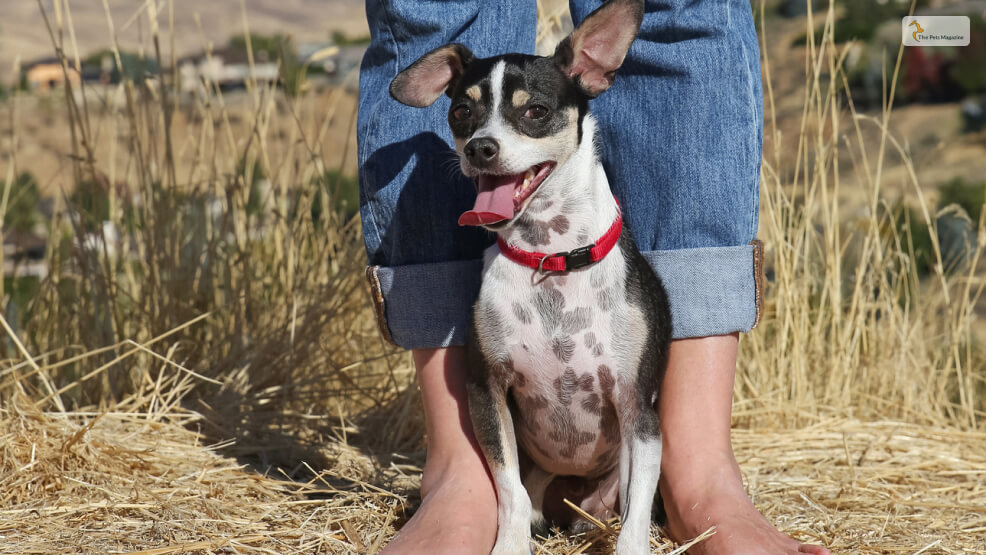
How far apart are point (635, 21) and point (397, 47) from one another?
523mm

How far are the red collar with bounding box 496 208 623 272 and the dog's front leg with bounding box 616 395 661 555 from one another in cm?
28

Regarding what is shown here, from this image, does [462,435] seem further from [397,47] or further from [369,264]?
[397,47]

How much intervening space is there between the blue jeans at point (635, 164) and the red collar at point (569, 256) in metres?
0.23

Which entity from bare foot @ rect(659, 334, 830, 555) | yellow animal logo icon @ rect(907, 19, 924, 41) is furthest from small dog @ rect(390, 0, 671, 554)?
yellow animal logo icon @ rect(907, 19, 924, 41)

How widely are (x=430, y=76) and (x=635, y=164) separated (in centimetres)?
48

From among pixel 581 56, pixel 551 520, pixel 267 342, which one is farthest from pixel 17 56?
pixel 551 520

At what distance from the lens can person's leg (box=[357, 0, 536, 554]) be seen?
77.7 inches

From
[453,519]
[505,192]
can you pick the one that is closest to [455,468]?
[453,519]

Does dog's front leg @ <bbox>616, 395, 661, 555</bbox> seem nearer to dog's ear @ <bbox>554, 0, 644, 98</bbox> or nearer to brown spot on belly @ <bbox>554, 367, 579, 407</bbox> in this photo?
brown spot on belly @ <bbox>554, 367, 579, 407</bbox>

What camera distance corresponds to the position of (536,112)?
182 cm

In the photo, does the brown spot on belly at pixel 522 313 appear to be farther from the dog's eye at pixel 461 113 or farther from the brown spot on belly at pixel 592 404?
the dog's eye at pixel 461 113

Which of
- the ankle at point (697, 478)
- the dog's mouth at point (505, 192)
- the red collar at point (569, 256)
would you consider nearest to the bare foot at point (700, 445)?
the ankle at point (697, 478)

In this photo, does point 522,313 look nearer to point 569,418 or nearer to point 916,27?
Answer: point 569,418

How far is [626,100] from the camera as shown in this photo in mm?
2006
